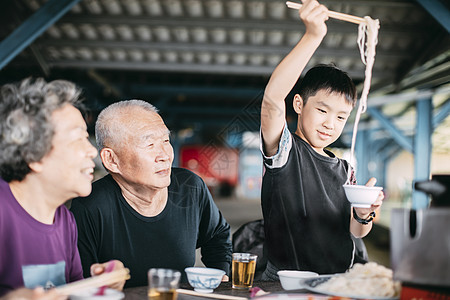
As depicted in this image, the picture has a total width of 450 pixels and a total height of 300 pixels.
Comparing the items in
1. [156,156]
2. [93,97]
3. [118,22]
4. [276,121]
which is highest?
[118,22]

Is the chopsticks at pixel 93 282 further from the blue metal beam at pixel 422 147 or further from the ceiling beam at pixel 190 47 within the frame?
the blue metal beam at pixel 422 147

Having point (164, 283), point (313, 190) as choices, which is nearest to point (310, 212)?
point (313, 190)

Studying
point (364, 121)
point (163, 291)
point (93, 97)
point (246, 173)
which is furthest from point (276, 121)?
point (246, 173)

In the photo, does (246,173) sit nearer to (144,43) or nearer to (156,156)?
(144,43)

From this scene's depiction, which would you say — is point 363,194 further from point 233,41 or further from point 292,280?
point 233,41

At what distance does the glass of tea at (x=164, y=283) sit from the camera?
4.05 ft

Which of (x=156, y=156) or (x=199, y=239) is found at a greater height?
(x=156, y=156)

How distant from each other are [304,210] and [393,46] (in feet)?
12.8

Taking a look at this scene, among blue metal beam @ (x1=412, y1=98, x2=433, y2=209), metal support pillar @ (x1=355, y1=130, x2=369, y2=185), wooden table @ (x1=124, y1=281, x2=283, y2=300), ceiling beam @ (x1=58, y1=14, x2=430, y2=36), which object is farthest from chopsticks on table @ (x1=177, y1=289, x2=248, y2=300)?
metal support pillar @ (x1=355, y1=130, x2=369, y2=185)

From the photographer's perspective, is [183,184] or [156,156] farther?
[183,184]

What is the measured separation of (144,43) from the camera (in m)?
5.20

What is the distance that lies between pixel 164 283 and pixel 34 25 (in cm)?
324

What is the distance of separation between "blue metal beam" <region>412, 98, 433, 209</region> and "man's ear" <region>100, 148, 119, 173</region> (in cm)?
434

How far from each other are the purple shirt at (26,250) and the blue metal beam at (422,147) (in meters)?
4.78
